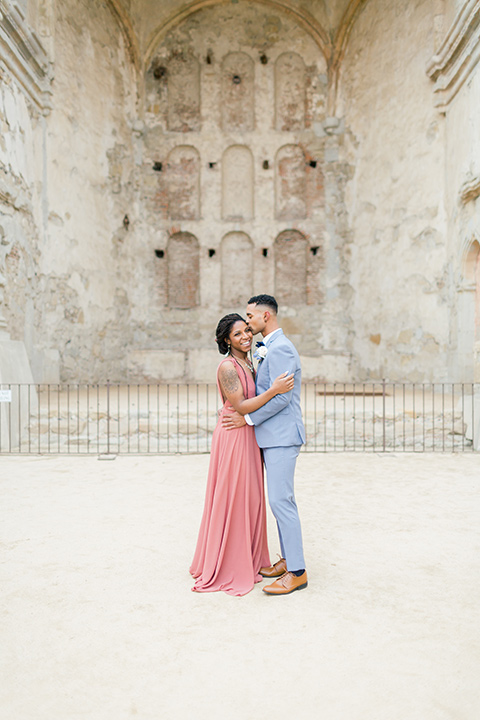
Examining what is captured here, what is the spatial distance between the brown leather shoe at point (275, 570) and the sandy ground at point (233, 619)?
0.69 feet

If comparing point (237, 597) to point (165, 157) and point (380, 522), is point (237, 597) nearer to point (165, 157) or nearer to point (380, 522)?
point (380, 522)

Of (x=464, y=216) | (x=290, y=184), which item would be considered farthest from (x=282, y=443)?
(x=290, y=184)

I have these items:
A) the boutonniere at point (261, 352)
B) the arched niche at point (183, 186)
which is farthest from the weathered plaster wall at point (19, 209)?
the boutonniere at point (261, 352)

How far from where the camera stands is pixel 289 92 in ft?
48.7

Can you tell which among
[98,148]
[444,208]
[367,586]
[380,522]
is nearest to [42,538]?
[367,586]

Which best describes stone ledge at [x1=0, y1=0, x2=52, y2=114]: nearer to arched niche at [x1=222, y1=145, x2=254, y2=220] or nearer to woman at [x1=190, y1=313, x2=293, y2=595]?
arched niche at [x1=222, y1=145, x2=254, y2=220]

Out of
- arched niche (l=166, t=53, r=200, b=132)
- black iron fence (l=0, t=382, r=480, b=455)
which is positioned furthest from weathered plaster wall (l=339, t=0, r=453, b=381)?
arched niche (l=166, t=53, r=200, b=132)

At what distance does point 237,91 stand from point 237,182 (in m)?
2.61

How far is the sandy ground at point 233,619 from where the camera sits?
2002mm

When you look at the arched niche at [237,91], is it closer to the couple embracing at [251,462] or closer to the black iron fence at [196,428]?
the black iron fence at [196,428]

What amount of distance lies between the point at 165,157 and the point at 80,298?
571 centimetres

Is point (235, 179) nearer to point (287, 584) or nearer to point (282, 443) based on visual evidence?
point (282, 443)

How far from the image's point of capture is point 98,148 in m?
12.5

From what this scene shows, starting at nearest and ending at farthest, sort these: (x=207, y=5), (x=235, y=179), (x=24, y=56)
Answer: (x=24, y=56) < (x=207, y=5) < (x=235, y=179)
